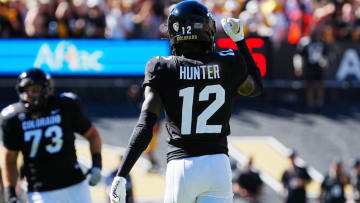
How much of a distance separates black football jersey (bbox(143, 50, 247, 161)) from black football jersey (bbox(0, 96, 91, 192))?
1707 millimetres

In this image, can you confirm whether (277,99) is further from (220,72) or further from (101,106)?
(220,72)

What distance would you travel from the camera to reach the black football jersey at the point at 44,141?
6.25 m

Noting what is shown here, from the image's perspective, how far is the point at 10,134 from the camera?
6270 millimetres

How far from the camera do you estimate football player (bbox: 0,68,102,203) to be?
6.23 meters

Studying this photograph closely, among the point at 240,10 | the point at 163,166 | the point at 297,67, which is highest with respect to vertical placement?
the point at 240,10

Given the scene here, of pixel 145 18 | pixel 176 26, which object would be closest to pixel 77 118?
pixel 176 26

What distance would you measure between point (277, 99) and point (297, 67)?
78cm

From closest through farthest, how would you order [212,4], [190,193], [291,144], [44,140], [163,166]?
[190,193] → [44,140] → [163,166] → [291,144] → [212,4]

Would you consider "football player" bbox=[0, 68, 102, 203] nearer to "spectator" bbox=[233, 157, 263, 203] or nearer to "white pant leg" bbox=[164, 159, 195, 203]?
"white pant leg" bbox=[164, 159, 195, 203]

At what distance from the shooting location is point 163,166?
13.4 meters

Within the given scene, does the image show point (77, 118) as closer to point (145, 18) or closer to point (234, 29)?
point (234, 29)

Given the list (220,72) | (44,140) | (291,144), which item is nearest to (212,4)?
(291,144)

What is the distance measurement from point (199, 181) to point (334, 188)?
7.55 meters

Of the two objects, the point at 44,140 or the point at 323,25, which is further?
the point at 323,25
